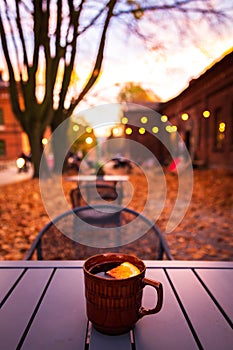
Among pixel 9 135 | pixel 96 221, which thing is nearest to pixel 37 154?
pixel 96 221

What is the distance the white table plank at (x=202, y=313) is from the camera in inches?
27.9

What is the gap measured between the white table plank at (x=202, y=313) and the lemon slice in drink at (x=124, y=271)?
9.8 inches

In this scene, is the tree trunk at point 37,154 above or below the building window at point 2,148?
below

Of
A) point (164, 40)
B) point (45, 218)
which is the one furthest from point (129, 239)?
point (164, 40)

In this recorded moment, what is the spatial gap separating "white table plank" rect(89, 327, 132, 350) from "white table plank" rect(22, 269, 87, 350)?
3cm

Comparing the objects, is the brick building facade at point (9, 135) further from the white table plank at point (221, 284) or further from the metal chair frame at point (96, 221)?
the white table plank at point (221, 284)

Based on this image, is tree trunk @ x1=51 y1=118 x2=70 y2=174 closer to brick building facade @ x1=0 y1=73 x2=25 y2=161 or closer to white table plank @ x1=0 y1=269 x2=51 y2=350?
white table plank @ x1=0 y1=269 x2=51 y2=350

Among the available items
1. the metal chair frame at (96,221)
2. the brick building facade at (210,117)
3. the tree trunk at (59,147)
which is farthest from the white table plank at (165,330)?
the tree trunk at (59,147)

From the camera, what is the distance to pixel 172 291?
3.14 feet

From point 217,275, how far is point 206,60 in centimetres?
430

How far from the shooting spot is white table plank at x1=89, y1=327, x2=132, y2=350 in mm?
672

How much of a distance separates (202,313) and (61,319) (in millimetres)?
453

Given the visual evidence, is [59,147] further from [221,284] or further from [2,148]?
[2,148]

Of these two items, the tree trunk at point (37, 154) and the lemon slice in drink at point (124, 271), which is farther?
the tree trunk at point (37, 154)
